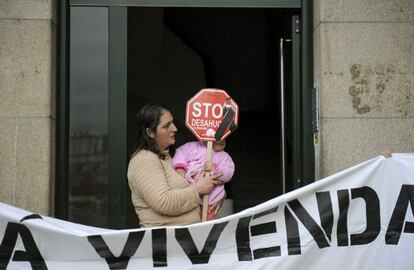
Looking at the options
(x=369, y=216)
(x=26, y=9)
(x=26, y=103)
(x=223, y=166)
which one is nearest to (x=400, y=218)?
(x=369, y=216)

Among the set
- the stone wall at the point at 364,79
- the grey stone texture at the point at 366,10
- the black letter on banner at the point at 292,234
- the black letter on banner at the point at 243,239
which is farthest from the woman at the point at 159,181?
the grey stone texture at the point at 366,10

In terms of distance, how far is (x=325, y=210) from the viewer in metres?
4.23

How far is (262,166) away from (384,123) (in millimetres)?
6970

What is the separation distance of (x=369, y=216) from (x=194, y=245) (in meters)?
1.22

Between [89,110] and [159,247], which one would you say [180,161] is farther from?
[89,110]

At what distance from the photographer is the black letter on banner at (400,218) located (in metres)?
4.23

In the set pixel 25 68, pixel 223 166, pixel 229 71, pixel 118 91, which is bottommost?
pixel 223 166

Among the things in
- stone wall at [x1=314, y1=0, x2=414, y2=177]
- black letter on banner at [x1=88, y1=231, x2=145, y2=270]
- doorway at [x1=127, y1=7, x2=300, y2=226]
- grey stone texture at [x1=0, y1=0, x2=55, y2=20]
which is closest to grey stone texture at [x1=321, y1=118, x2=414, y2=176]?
stone wall at [x1=314, y1=0, x2=414, y2=177]

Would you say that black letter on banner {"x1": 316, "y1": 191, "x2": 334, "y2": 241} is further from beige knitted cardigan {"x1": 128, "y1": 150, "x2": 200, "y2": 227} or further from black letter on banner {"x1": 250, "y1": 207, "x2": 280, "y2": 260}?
beige knitted cardigan {"x1": 128, "y1": 150, "x2": 200, "y2": 227}

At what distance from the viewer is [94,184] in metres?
5.84

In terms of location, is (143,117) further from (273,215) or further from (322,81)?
(322,81)

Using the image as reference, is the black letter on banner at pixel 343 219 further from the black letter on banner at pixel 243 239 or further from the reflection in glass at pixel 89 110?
the reflection in glass at pixel 89 110

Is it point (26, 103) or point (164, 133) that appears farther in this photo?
point (26, 103)

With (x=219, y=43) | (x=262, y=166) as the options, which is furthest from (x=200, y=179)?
(x=219, y=43)
